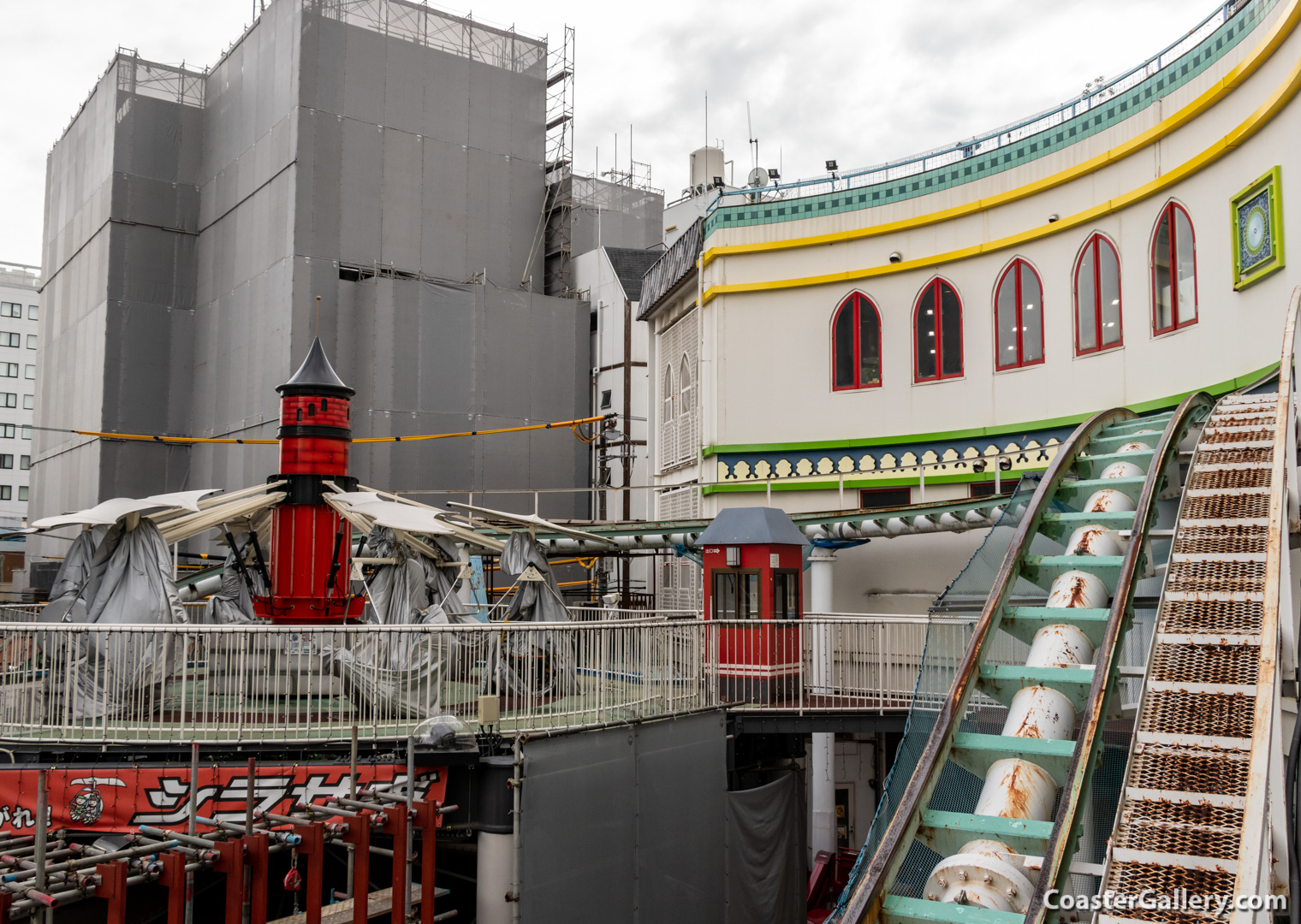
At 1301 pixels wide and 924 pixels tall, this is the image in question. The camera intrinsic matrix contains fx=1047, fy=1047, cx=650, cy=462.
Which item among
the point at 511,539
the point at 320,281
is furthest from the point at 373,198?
the point at 511,539

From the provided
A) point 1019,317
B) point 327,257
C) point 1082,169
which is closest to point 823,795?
point 1019,317

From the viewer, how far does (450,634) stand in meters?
11.4

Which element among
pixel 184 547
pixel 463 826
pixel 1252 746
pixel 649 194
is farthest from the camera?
pixel 649 194

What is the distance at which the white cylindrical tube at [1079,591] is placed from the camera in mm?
8992

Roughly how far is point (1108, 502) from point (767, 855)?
6.76 m

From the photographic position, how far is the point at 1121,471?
38.0 ft

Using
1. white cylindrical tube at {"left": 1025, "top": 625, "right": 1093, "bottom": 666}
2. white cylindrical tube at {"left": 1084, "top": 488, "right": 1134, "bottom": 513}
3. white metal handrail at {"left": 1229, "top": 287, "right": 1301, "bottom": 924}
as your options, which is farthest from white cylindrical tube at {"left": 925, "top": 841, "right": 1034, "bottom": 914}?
white cylindrical tube at {"left": 1084, "top": 488, "right": 1134, "bottom": 513}

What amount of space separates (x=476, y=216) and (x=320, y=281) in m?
6.27

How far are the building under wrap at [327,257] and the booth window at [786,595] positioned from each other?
19179 mm

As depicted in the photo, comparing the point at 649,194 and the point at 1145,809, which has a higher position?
the point at 649,194

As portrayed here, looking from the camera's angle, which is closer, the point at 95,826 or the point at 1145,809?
the point at 1145,809

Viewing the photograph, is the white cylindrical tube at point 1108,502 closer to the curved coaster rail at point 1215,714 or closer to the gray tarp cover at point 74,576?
the curved coaster rail at point 1215,714

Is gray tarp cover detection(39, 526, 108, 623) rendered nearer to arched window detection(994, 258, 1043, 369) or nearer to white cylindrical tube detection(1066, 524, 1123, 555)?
white cylindrical tube detection(1066, 524, 1123, 555)

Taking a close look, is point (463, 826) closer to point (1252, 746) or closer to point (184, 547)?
point (1252, 746)
